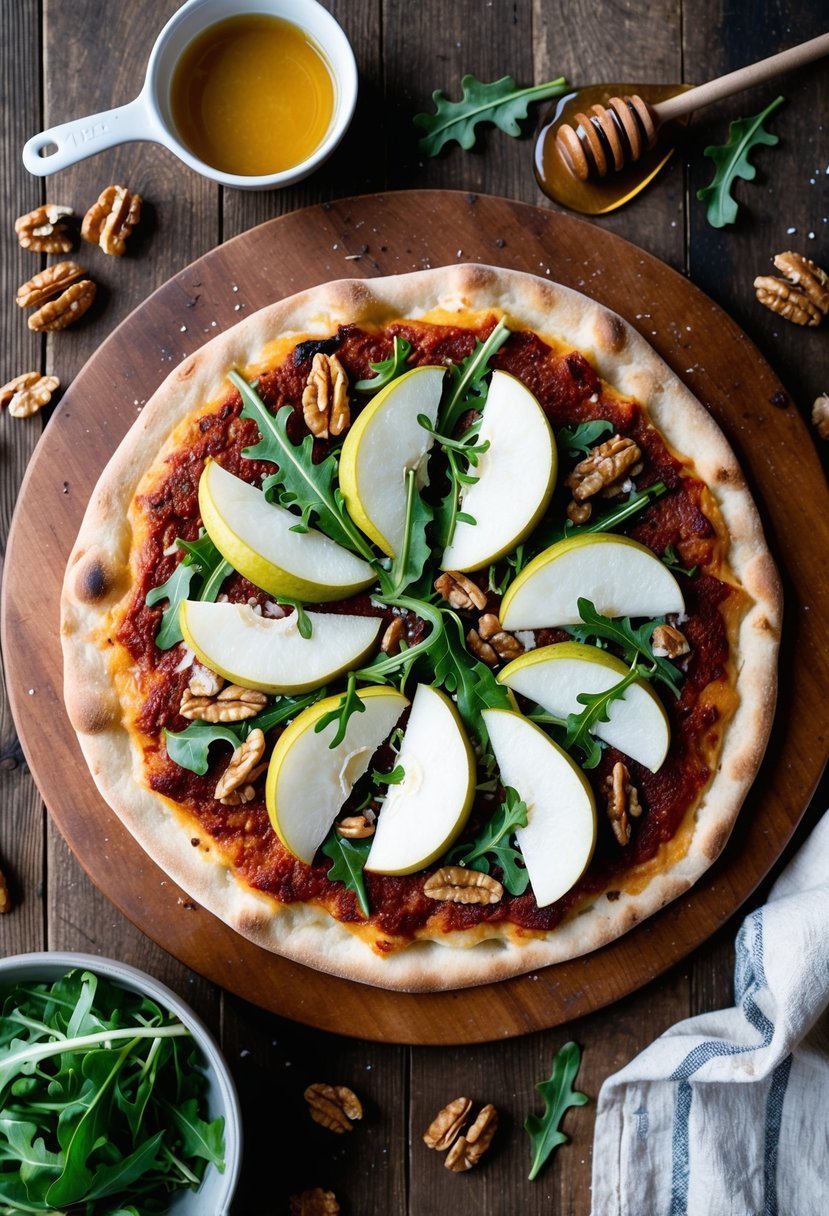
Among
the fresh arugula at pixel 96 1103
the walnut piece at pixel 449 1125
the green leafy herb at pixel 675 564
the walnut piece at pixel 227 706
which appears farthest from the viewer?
the walnut piece at pixel 449 1125

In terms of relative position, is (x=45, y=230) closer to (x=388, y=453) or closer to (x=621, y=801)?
(x=388, y=453)

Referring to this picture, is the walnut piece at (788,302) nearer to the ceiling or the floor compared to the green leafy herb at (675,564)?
nearer to the ceiling

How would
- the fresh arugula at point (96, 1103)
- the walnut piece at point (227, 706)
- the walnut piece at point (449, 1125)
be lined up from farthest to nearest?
1. the walnut piece at point (449, 1125)
2. the walnut piece at point (227, 706)
3. the fresh arugula at point (96, 1103)

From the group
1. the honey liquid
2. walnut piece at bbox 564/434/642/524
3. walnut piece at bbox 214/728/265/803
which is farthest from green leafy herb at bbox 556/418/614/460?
walnut piece at bbox 214/728/265/803

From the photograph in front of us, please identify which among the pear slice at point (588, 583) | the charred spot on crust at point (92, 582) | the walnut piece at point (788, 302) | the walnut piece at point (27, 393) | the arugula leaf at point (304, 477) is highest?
the walnut piece at point (788, 302)

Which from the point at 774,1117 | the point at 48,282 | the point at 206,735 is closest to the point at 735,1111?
the point at 774,1117

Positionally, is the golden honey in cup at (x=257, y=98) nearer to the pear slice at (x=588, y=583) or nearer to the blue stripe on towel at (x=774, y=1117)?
the pear slice at (x=588, y=583)

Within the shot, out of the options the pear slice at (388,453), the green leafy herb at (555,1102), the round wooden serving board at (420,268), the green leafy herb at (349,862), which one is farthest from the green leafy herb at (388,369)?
the green leafy herb at (555,1102)
